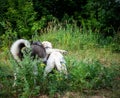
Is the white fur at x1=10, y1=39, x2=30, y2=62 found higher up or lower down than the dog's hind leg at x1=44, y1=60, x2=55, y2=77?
higher up

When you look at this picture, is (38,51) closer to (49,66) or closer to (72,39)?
(49,66)

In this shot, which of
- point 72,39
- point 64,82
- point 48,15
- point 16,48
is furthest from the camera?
point 48,15

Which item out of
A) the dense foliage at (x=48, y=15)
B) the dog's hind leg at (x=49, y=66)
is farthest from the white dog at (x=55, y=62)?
the dense foliage at (x=48, y=15)

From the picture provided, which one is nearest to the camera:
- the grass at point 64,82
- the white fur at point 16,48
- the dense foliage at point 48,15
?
the grass at point 64,82

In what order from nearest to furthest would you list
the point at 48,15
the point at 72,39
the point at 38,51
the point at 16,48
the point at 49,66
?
the point at 16,48, the point at 38,51, the point at 49,66, the point at 72,39, the point at 48,15

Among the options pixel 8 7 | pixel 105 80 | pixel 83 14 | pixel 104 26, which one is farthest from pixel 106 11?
pixel 105 80

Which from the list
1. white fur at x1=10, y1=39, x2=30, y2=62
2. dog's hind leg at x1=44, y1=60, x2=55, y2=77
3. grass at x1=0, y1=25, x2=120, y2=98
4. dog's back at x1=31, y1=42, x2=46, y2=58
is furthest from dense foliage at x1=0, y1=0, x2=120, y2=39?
white fur at x1=10, y1=39, x2=30, y2=62

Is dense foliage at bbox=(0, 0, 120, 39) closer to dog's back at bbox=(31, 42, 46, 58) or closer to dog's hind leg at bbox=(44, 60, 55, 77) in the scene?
dog's back at bbox=(31, 42, 46, 58)

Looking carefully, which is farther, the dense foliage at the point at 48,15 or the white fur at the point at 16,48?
the dense foliage at the point at 48,15

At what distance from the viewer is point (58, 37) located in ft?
41.8

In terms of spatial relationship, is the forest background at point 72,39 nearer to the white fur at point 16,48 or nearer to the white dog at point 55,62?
the white dog at point 55,62

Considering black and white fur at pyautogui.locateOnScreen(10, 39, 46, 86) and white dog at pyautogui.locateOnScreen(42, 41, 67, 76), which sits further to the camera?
white dog at pyautogui.locateOnScreen(42, 41, 67, 76)

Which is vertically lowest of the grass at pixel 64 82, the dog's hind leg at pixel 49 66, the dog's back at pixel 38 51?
the grass at pixel 64 82

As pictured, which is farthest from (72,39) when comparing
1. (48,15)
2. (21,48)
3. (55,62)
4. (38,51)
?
(21,48)
